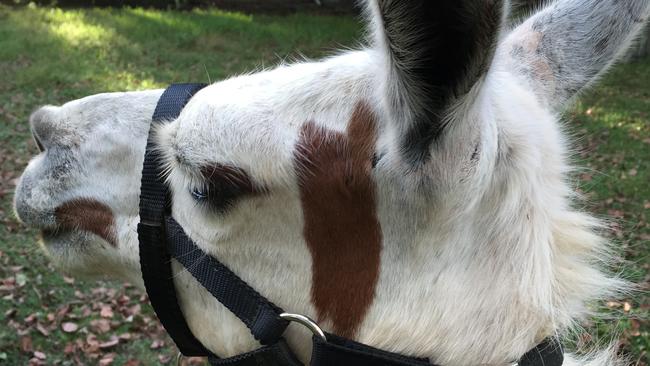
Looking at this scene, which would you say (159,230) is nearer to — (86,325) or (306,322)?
(306,322)

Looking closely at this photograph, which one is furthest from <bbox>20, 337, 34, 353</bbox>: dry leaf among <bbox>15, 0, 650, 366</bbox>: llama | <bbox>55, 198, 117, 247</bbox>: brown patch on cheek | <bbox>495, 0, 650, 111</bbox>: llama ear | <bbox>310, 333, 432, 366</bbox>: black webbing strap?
<bbox>495, 0, 650, 111</bbox>: llama ear

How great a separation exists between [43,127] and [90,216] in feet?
1.19

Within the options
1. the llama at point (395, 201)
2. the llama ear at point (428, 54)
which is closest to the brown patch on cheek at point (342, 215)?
the llama at point (395, 201)

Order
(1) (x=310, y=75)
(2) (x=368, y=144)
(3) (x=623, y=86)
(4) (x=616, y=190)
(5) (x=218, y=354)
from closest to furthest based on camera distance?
(2) (x=368, y=144) → (1) (x=310, y=75) → (5) (x=218, y=354) → (4) (x=616, y=190) → (3) (x=623, y=86)

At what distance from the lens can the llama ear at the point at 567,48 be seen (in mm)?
2006

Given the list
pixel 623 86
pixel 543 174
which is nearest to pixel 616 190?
pixel 623 86

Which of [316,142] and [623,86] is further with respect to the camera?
[623,86]

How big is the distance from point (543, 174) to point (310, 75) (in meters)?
0.69

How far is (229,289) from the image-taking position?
6.16 ft

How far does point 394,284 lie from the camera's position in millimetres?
1687

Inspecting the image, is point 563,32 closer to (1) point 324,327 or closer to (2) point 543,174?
(2) point 543,174

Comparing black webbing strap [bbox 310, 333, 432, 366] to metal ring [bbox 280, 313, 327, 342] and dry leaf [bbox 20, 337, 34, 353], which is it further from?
dry leaf [bbox 20, 337, 34, 353]

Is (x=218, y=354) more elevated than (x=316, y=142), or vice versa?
(x=316, y=142)

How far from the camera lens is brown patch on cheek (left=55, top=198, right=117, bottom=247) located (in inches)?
81.0
